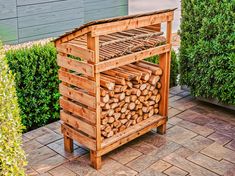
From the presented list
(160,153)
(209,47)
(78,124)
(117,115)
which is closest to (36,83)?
(78,124)

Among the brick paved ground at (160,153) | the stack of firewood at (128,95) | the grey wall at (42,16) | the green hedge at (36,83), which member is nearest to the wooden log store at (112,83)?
the stack of firewood at (128,95)

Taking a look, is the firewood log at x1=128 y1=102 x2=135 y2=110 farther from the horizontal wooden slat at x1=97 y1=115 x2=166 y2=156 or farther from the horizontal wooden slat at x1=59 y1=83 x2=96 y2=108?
the horizontal wooden slat at x1=59 y1=83 x2=96 y2=108

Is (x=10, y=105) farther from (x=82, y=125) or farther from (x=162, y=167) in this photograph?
(x=162, y=167)

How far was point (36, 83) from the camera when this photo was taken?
166 inches

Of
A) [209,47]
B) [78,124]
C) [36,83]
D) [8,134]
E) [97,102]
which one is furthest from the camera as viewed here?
[209,47]

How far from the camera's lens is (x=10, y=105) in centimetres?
245

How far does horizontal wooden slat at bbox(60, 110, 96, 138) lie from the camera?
11.1ft

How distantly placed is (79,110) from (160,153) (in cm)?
88

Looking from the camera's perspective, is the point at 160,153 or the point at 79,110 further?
the point at 160,153

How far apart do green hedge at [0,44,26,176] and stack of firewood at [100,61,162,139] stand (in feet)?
3.40

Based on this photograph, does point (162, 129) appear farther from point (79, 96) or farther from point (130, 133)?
point (79, 96)

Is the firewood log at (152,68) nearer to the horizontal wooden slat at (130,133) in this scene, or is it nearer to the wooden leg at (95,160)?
the horizontal wooden slat at (130,133)

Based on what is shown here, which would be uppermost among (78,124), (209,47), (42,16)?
(42,16)

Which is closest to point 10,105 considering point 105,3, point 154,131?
point 154,131
